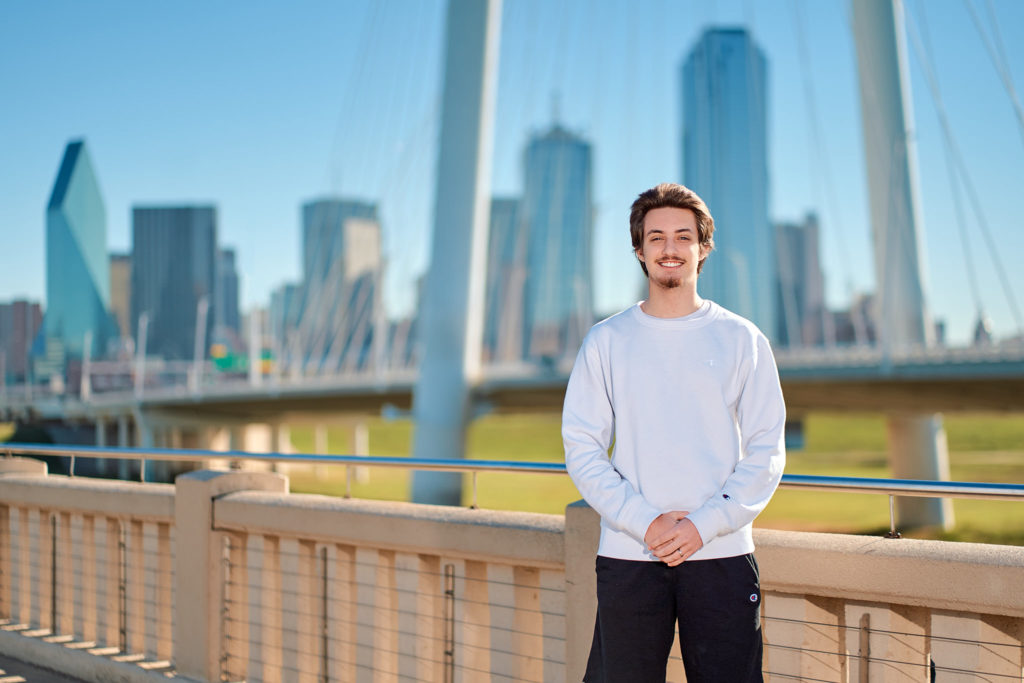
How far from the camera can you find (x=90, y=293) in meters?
14.1

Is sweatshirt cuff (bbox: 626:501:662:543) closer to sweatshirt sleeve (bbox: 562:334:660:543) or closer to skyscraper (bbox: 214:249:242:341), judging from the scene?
sweatshirt sleeve (bbox: 562:334:660:543)

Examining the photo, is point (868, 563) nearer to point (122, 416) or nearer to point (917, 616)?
point (917, 616)

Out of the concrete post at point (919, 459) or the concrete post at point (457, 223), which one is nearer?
the concrete post at point (457, 223)

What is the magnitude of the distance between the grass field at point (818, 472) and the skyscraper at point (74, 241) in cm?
614

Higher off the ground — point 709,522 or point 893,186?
point 893,186

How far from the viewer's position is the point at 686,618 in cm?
223

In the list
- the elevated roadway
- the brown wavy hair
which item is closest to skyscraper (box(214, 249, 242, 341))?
the elevated roadway

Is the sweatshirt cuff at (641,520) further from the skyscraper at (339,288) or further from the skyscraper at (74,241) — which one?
the skyscraper at (339,288)

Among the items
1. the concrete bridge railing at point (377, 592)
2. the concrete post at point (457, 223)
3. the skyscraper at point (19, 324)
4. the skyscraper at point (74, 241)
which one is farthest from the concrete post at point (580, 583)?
the concrete post at point (457, 223)

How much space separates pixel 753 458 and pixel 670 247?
532 mm

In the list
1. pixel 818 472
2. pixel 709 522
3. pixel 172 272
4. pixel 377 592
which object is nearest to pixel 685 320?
pixel 709 522

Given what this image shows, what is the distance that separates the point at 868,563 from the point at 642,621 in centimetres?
64

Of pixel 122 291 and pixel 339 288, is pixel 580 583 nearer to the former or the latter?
pixel 339 288

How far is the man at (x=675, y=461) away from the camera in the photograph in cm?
219
